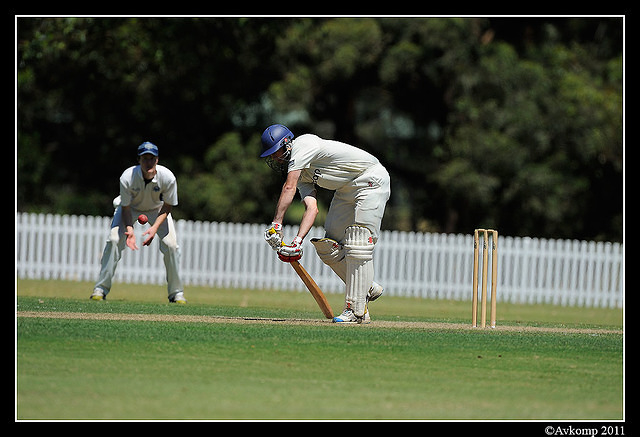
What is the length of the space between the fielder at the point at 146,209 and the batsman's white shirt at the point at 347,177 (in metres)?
3.07

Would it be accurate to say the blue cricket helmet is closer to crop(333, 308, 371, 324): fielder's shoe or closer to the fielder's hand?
the fielder's hand

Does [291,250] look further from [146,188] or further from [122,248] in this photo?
[122,248]

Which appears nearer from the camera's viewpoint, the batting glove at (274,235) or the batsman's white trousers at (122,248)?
the batting glove at (274,235)

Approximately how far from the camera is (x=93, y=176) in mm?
32062

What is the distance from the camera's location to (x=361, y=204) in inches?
377

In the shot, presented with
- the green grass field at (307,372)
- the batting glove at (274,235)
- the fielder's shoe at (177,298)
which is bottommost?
the green grass field at (307,372)

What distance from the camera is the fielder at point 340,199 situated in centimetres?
929

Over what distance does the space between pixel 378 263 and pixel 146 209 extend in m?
9.89

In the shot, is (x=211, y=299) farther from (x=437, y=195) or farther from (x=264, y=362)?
(x=437, y=195)

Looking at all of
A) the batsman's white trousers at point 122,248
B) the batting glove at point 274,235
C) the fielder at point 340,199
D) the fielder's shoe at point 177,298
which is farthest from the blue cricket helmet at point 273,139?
the fielder's shoe at point 177,298

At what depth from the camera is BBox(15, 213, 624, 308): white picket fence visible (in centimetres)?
2170

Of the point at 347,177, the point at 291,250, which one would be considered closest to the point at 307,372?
the point at 291,250

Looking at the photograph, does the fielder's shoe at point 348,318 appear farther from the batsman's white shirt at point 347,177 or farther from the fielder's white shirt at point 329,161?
the fielder's white shirt at point 329,161

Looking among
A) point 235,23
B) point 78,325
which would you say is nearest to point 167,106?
point 235,23
